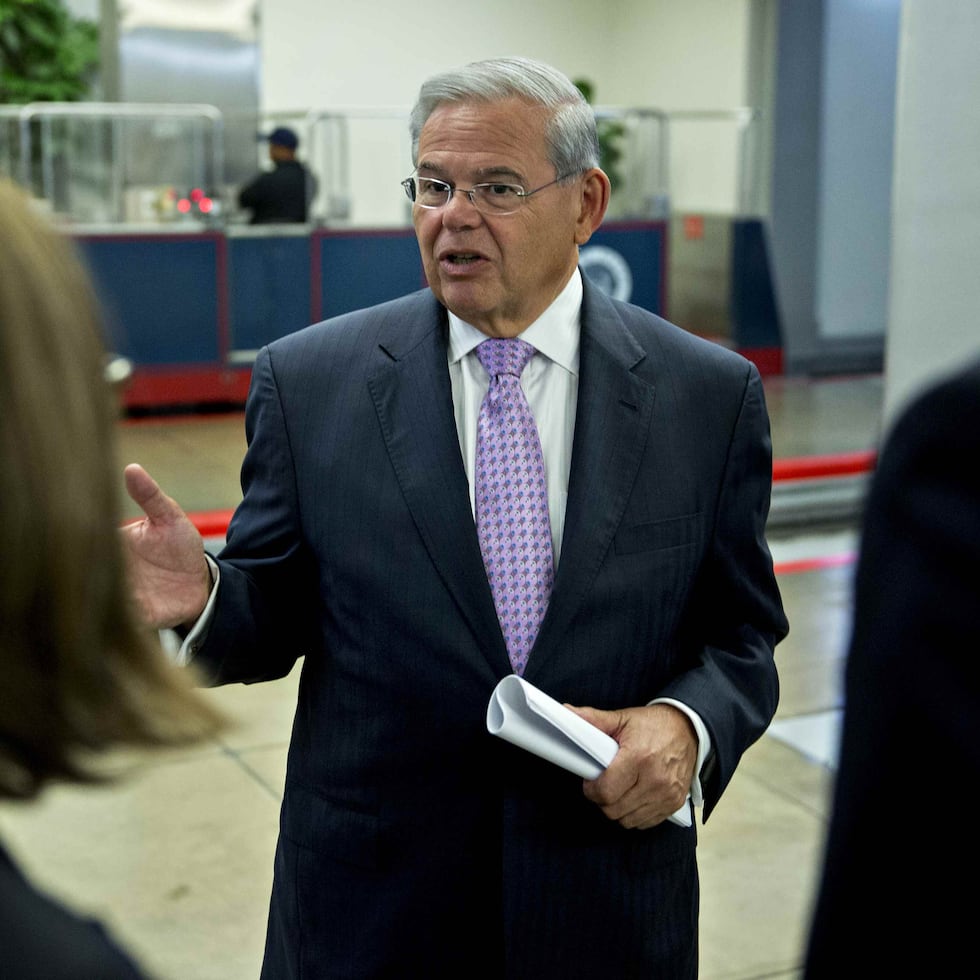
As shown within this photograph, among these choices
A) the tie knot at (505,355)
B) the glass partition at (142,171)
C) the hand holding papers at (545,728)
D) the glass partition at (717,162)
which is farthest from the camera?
the glass partition at (717,162)

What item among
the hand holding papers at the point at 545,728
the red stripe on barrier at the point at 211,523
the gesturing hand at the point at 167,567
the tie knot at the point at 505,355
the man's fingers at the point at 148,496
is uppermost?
the tie knot at the point at 505,355

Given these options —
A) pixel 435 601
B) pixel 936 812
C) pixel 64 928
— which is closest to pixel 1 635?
pixel 64 928

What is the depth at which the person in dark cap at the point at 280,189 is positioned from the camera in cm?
1150

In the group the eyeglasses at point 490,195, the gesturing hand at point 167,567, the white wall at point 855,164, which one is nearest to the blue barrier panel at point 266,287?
the white wall at point 855,164

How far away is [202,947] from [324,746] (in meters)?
1.85

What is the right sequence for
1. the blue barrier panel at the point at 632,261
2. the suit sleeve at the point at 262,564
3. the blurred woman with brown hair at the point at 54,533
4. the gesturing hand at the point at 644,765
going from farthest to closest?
the blue barrier panel at the point at 632,261
the suit sleeve at the point at 262,564
the gesturing hand at the point at 644,765
the blurred woman with brown hair at the point at 54,533

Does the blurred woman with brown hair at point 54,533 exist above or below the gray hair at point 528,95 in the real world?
below

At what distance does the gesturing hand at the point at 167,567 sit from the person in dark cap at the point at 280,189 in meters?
9.70

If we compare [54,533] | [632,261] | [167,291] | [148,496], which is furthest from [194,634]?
[632,261]

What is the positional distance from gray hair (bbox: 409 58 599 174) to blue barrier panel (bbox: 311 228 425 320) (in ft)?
30.9

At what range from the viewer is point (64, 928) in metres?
0.84

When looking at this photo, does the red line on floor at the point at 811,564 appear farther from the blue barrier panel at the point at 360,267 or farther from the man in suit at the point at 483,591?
the blue barrier panel at the point at 360,267

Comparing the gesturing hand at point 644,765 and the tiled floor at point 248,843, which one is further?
the tiled floor at point 248,843

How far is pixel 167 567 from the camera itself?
2145mm
